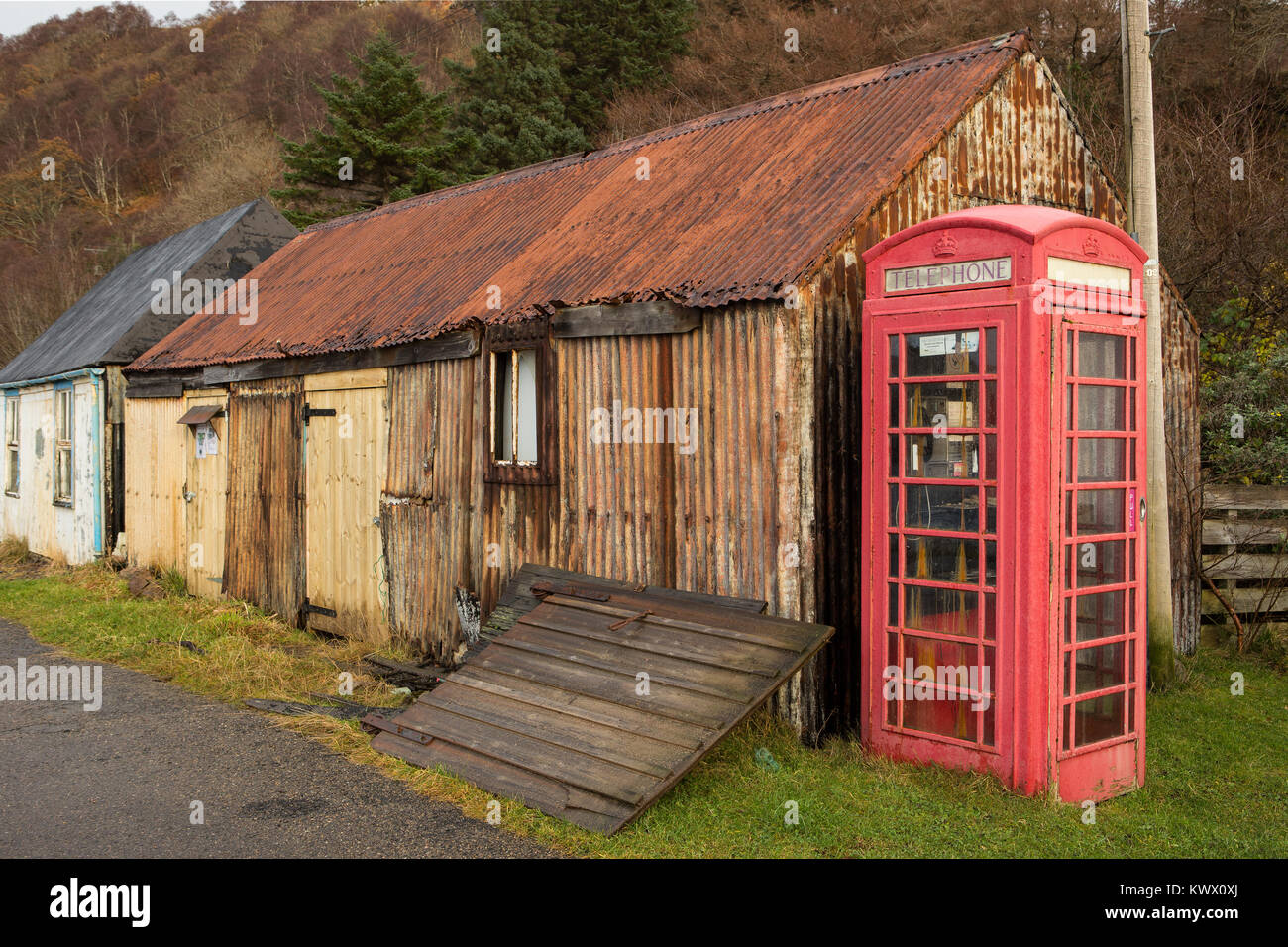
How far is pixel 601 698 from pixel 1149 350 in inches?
209

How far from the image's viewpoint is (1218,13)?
19.4 meters

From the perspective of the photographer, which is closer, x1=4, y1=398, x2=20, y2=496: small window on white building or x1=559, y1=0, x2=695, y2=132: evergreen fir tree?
x1=4, y1=398, x2=20, y2=496: small window on white building

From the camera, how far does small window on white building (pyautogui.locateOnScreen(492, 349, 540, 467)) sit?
8945 millimetres

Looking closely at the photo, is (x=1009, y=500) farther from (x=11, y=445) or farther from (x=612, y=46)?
(x=612, y=46)

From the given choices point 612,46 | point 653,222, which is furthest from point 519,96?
point 653,222

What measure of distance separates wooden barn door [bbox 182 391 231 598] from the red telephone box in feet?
31.0

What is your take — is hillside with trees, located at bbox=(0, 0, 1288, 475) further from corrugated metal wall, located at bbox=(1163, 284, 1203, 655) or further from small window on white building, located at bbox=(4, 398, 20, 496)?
small window on white building, located at bbox=(4, 398, 20, 496)

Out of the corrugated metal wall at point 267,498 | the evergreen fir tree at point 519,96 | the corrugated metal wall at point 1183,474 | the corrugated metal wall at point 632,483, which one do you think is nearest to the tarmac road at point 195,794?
the corrugated metal wall at point 632,483

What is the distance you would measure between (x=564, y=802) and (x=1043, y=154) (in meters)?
6.36

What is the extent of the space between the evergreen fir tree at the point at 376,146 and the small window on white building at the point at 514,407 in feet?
64.4

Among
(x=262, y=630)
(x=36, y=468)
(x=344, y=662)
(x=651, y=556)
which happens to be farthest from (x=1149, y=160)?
(x=36, y=468)

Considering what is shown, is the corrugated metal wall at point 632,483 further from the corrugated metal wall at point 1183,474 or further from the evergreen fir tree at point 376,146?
the evergreen fir tree at point 376,146

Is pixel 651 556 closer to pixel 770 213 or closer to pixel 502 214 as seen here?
pixel 770 213

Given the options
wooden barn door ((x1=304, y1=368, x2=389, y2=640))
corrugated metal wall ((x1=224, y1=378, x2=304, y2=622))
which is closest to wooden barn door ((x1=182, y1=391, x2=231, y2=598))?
corrugated metal wall ((x1=224, y1=378, x2=304, y2=622))
